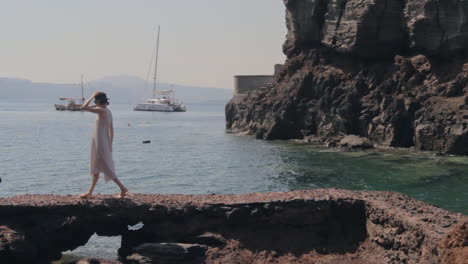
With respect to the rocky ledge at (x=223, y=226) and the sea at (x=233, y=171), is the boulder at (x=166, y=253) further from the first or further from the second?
the sea at (x=233, y=171)

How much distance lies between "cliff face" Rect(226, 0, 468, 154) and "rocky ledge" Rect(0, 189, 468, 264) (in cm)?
3292

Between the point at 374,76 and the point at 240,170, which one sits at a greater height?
the point at 374,76

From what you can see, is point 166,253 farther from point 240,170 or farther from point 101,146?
point 240,170

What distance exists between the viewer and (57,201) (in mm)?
12070

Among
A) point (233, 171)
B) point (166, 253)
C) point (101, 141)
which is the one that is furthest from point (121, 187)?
point (233, 171)

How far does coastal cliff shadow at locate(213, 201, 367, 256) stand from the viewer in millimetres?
11789

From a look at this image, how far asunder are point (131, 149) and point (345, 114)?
21054 mm

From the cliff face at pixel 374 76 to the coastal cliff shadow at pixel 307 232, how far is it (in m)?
32.7

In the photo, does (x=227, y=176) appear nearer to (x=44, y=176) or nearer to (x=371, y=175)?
(x=371, y=175)

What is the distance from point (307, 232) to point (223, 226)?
1871 mm

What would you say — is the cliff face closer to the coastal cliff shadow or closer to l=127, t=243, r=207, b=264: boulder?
the coastal cliff shadow

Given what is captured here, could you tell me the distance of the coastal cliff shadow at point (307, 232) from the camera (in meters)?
11.8

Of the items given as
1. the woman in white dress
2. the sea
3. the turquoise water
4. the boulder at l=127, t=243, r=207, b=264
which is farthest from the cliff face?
the woman in white dress

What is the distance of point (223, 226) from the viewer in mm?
12086
